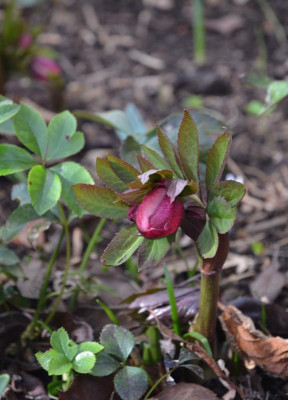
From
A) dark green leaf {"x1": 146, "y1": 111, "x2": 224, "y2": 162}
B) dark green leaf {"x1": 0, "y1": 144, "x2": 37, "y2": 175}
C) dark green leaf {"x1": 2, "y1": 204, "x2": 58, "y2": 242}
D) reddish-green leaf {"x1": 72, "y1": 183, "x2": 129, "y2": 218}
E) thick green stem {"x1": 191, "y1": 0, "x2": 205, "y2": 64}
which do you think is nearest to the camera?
reddish-green leaf {"x1": 72, "y1": 183, "x2": 129, "y2": 218}

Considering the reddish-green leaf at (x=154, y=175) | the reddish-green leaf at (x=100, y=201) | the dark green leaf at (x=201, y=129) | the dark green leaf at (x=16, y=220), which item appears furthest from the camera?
the dark green leaf at (x=201, y=129)

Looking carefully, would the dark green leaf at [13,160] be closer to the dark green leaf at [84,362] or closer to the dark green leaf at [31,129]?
the dark green leaf at [31,129]

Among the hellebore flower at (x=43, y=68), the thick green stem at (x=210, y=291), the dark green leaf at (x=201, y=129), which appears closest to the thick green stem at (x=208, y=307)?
the thick green stem at (x=210, y=291)

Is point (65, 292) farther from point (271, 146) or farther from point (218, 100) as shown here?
point (218, 100)

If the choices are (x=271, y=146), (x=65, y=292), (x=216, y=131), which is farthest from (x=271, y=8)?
(x=65, y=292)

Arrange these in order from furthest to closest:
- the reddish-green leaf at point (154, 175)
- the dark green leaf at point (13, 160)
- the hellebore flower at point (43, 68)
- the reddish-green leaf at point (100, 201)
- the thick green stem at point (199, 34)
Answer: the thick green stem at point (199, 34), the hellebore flower at point (43, 68), the dark green leaf at point (13, 160), the reddish-green leaf at point (100, 201), the reddish-green leaf at point (154, 175)

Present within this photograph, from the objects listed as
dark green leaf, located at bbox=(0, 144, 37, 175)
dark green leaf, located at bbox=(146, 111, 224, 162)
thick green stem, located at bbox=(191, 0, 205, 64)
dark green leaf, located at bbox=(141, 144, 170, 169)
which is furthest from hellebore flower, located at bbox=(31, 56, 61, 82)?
dark green leaf, located at bbox=(141, 144, 170, 169)

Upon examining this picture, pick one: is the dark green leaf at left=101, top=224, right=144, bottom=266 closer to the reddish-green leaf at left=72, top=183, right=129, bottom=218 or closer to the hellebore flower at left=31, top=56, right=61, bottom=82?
the reddish-green leaf at left=72, top=183, right=129, bottom=218
